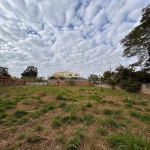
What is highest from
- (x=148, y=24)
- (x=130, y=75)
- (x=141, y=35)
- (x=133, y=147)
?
(x=148, y=24)

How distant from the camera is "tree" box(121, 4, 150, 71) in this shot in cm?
919

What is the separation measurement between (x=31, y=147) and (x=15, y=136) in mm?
674

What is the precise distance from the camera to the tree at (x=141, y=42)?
9188mm

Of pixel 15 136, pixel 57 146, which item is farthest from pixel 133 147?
pixel 15 136

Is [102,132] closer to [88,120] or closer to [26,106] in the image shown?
[88,120]

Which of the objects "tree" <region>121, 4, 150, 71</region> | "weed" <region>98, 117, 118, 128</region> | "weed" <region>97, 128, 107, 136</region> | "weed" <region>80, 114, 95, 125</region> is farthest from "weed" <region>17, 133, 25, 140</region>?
"tree" <region>121, 4, 150, 71</region>

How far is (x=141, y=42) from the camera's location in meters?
9.71

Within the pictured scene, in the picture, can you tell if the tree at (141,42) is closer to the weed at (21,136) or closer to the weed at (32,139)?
the weed at (32,139)

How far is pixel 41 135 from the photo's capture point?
2.33m

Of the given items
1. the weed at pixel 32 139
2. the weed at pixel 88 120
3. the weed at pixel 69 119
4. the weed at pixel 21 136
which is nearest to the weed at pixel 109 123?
the weed at pixel 88 120

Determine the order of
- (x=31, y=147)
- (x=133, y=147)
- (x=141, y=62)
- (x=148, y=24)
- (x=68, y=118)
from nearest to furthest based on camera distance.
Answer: (x=133, y=147)
(x=31, y=147)
(x=68, y=118)
(x=148, y=24)
(x=141, y=62)

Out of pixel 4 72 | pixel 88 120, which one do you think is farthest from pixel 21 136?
pixel 4 72

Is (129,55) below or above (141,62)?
above

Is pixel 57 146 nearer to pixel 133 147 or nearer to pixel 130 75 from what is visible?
pixel 133 147
